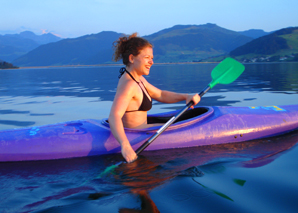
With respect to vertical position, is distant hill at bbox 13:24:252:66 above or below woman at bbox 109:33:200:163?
above

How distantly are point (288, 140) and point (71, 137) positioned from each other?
303 centimetres

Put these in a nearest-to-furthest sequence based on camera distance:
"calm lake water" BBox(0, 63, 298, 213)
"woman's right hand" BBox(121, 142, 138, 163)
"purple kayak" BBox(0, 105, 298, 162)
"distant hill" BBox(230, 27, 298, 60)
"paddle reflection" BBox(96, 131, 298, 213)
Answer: "calm lake water" BBox(0, 63, 298, 213), "paddle reflection" BBox(96, 131, 298, 213), "woman's right hand" BBox(121, 142, 138, 163), "purple kayak" BBox(0, 105, 298, 162), "distant hill" BBox(230, 27, 298, 60)

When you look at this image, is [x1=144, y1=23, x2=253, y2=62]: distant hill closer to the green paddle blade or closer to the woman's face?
the green paddle blade

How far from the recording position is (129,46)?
3492 millimetres

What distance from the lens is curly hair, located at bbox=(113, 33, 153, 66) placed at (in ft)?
11.3

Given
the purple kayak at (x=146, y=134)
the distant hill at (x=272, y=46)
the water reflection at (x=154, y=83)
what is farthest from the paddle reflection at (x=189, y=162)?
the distant hill at (x=272, y=46)

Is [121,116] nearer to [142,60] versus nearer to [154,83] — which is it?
[142,60]

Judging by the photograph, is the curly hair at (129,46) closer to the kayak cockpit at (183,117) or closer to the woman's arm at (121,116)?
the woman's arm at (121,116)

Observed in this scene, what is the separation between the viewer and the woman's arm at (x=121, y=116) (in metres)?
2.94

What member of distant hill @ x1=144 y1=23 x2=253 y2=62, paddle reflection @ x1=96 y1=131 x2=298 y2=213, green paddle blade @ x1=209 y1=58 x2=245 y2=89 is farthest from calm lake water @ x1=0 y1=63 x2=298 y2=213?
distant hill @ x1=144 y1=23 x2=253 y2=62

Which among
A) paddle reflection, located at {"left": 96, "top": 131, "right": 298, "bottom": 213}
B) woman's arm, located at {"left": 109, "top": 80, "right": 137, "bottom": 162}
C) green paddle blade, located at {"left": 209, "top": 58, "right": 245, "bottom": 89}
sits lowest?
paddle reflection, located at {"left": 96, "top": 131, "right": 298, "bottom": 213}

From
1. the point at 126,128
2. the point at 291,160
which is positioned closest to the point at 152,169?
the point at 126,128

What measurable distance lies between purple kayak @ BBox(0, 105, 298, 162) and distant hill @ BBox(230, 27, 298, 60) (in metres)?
79.6

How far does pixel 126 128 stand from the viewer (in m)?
3.67
